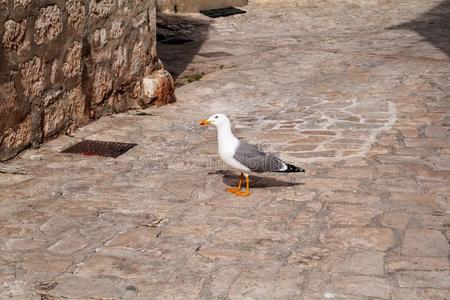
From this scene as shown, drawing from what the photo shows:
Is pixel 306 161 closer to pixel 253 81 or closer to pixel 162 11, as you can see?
pixel 253 81

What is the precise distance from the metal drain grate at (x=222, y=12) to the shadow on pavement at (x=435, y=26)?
10.6 ft

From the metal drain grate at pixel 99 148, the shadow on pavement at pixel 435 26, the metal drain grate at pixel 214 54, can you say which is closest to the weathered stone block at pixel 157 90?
the metal drain grate at pixel 99 148

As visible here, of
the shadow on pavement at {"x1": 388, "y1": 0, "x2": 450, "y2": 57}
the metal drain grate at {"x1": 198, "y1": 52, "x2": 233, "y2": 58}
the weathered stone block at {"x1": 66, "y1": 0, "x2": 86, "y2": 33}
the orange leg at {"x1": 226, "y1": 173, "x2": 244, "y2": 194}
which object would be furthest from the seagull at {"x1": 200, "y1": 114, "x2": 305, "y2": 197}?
the shadow on pavement at {"x1": 388, "y1": 0, "x2": 450, "y2": 57}

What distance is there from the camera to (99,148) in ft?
23.0

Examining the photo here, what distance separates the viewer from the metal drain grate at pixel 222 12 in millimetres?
15445

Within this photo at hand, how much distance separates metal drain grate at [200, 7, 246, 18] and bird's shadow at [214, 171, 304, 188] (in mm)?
9460

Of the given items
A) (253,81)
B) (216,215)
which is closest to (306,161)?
(216,215)

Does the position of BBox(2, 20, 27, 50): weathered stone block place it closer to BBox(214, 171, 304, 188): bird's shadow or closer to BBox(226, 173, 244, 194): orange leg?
BBox(214, 171, 304, 188): bird's shadow

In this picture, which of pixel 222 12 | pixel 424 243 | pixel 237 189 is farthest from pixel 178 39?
pixel 424 243

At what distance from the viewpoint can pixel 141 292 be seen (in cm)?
418

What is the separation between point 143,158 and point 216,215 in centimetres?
158

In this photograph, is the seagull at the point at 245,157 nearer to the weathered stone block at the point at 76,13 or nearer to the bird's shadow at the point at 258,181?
the bird's shadow at the point at 258,181

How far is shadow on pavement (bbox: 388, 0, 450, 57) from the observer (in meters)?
12.5

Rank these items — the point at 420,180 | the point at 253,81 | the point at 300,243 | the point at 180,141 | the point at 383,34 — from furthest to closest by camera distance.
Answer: the point at 383,34 → the point at 253,81 → the point at 180,141 → the point at 420,180 → the point at 300,243
